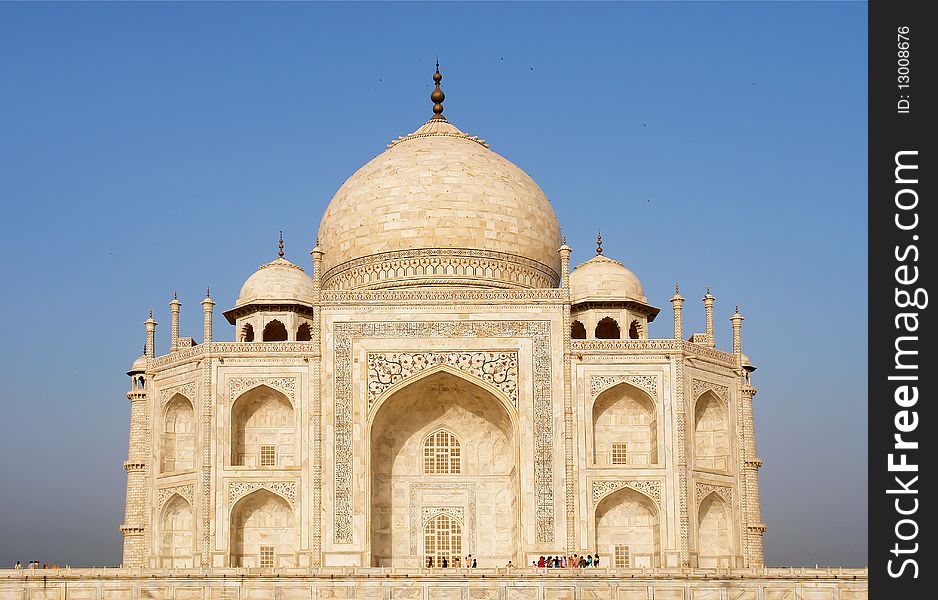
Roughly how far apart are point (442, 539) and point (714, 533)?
564 cm

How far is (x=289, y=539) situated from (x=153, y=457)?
3.58 metres

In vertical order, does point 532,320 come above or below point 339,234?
below

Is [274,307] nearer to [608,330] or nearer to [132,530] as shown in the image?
[132,530]

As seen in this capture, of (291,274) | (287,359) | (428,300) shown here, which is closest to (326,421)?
(287,359)

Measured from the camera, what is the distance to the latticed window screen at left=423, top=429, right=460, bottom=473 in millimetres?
27719

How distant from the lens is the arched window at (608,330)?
30156mm

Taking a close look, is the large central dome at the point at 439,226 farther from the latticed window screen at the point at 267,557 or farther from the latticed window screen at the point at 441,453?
the latticed window screen at the point at 267,557

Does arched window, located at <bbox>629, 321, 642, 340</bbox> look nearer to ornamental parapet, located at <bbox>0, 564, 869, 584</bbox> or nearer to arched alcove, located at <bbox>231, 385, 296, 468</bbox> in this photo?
arched alcove, located at <bbox>231, 385, 296, 468</bbox>

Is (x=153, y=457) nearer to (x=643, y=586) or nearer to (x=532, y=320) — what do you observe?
(x=532, y=320)

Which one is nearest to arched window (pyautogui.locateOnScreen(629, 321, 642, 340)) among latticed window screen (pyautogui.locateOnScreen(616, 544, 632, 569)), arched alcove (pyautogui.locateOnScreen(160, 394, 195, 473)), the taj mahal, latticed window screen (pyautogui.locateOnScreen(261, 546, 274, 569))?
the taj mahal

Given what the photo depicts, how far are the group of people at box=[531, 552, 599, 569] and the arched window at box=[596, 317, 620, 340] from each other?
635cm

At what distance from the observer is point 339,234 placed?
101ft

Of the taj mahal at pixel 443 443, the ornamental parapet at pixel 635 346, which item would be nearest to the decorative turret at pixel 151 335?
the taj mahal at pixel 443 443

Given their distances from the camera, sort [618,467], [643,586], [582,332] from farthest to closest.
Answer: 1. [582,332]
2. [618,467]
3. [643,586]
